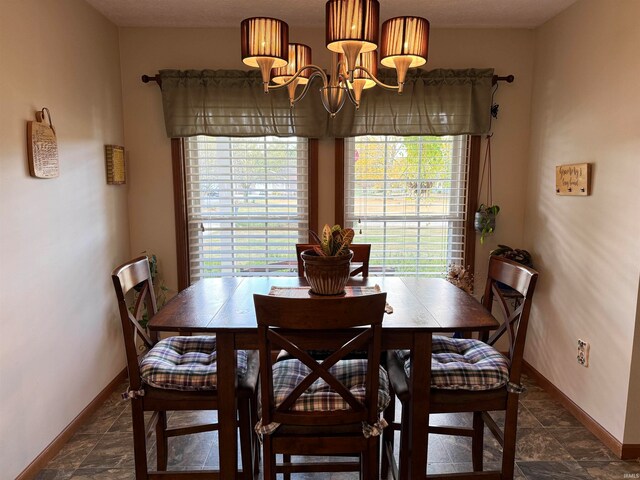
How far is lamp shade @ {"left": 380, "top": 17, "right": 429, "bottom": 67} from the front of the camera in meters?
1.50

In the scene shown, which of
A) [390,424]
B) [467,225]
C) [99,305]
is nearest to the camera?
[390,424]

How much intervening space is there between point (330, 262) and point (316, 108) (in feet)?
5.17

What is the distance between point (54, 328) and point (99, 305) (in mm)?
483

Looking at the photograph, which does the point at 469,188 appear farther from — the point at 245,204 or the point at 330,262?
the point at 330,262

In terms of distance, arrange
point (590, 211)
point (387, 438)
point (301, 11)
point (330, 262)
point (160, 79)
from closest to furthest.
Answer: point (330, 262)
point (387, 438)
point (590, 211)
point (301, 11)
point (160, 79)

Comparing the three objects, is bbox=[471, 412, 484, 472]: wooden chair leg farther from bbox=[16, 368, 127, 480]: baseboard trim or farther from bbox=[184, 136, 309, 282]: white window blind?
bbox=[16, 368, 127, 480]: baseboard trim

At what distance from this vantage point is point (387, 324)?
5.03ft

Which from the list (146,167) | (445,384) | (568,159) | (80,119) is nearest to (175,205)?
(146,167)

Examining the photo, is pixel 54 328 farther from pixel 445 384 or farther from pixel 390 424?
pixel 445 384

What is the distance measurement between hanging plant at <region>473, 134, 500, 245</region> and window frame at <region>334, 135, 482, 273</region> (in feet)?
0.17

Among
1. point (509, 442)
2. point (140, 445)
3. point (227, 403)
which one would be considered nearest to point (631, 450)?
point (509, 442)

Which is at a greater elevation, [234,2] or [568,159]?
[234,2]

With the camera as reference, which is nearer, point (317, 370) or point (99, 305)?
point (317, 370)

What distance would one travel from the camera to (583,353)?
2.40 metres
